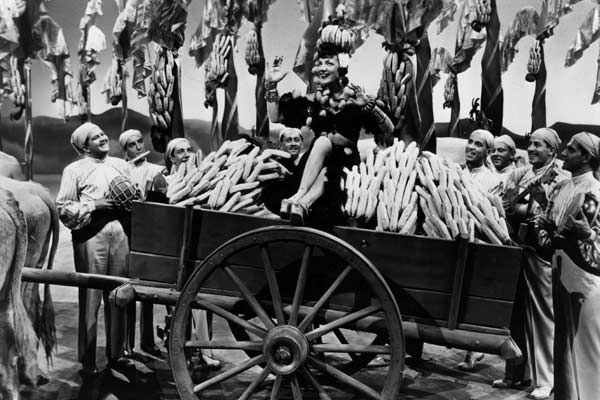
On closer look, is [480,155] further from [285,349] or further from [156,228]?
[156,228]

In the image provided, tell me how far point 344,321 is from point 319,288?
24 cm

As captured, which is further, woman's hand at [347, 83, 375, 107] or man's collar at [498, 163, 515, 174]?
man's collar at [498, 163, 515, 174]

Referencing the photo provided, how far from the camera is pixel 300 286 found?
2643 millimetres

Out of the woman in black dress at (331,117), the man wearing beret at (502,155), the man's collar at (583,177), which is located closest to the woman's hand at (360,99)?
the woman in black dress at (331,117)

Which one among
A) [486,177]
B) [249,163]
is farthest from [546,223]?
[249,163]

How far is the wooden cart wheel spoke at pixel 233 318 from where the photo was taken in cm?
273

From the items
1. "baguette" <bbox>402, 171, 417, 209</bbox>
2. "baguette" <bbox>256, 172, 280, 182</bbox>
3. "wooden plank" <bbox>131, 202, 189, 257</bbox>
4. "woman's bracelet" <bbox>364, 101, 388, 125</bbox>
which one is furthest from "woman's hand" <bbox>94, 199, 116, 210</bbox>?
"baguette" <bbox>402, 171, 417, 209</bbox>

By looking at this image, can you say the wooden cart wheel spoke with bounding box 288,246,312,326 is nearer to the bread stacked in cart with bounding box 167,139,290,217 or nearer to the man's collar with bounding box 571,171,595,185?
the bread stacked in cart with bounding box 167,139,290,217

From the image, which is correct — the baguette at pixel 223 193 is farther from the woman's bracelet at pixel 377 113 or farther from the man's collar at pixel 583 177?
the man's collar at pixel 583 177

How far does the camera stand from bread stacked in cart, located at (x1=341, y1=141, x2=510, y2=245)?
9.07ft

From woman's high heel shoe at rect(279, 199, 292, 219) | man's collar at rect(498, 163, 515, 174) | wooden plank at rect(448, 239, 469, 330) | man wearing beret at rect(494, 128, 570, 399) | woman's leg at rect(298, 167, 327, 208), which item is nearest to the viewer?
wooden plank at rect(448, 239, 469, 330)

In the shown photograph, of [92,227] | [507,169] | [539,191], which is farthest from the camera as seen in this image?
[507,169]

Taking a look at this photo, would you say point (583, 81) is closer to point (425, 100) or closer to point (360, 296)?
point (425, 100)

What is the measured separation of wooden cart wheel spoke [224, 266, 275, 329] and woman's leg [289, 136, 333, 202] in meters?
Result: 0.53
